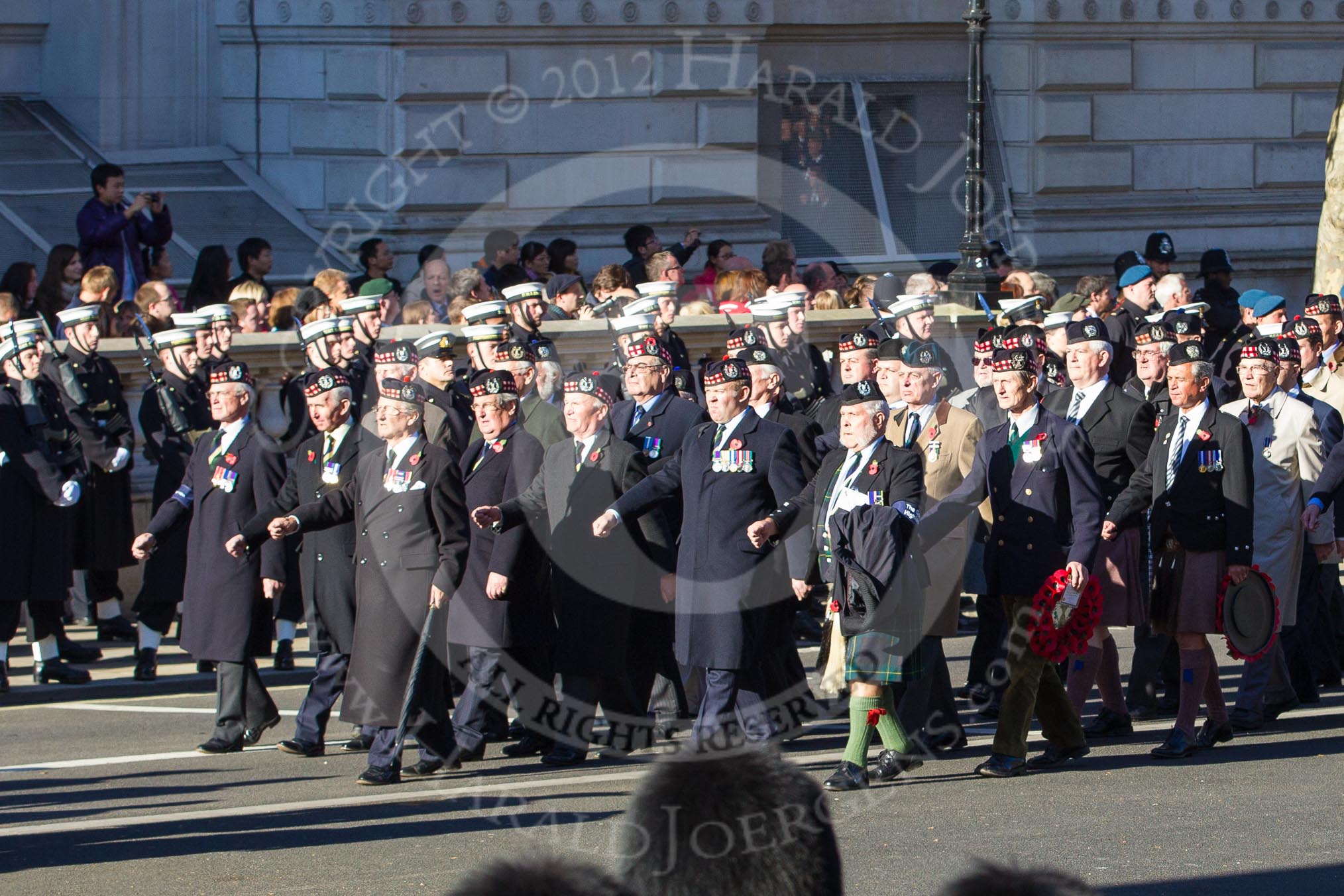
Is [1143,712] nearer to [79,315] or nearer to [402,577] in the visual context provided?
[402,577]

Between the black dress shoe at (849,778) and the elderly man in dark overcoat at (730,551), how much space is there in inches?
17.3

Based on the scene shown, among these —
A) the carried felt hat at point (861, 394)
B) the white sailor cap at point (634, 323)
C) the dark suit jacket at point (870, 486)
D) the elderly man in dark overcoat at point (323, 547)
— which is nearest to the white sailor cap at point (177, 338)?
the white sailor cap at point (634, 323)

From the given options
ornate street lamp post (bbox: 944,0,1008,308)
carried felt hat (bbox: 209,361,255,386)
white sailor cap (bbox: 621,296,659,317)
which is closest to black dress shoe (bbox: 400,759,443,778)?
carried felt hat (bbox: 209,361,255,386)

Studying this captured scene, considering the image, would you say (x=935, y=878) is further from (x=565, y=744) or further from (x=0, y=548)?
(x=0, y=548)

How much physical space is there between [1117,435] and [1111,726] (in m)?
1.48

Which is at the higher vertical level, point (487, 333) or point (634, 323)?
point (634, 323)

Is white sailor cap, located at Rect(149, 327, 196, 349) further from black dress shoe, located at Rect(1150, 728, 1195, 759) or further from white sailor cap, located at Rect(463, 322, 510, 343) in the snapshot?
black dress shoe, located at Rect(1150, 728, 1195, 759)

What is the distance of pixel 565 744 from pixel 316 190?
11.6 meters

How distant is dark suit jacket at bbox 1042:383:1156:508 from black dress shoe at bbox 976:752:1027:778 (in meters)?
1.94

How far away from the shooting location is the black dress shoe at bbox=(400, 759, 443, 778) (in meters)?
9.20

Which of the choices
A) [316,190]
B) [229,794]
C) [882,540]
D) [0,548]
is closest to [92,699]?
[0,548]

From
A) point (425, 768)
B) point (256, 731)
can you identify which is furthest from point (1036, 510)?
point (256, 731)

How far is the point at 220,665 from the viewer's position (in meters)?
9.97

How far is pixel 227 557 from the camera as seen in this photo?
33.1ft
